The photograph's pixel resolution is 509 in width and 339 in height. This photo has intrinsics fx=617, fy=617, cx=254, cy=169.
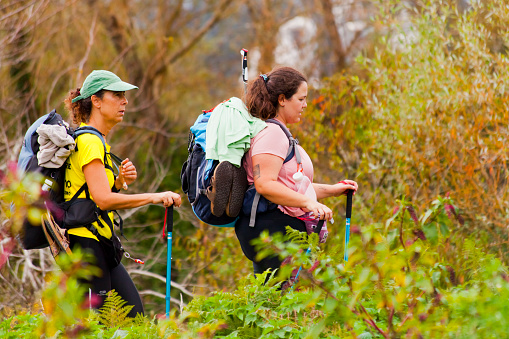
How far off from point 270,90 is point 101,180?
43.9 inches

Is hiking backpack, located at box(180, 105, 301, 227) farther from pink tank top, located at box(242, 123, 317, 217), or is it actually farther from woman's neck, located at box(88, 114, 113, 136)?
woman's neck, located at box(88, 114, 113, 136)

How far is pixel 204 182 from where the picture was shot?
363 cm

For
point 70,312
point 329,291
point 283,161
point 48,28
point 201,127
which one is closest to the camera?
point 70,312

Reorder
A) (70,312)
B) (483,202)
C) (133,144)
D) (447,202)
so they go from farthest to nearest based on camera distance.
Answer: (133,144), (483,202), (447,202), (70,312)

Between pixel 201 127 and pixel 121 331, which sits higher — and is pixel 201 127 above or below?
above

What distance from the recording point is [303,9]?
604 inches

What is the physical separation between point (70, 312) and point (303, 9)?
14.4m

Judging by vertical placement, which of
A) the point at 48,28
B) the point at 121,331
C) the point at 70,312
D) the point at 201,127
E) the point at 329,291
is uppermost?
the point at 48,28

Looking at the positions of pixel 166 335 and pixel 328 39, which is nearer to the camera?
pixel 166 335

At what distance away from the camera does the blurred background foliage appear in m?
5.73

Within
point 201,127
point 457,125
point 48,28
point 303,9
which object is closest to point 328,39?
point 303,9

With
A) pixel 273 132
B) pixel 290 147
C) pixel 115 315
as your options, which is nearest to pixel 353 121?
pixel 290 147

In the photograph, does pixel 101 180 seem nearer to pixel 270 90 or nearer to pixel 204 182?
pixel 204 182

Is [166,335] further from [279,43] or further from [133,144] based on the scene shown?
[279,43]
